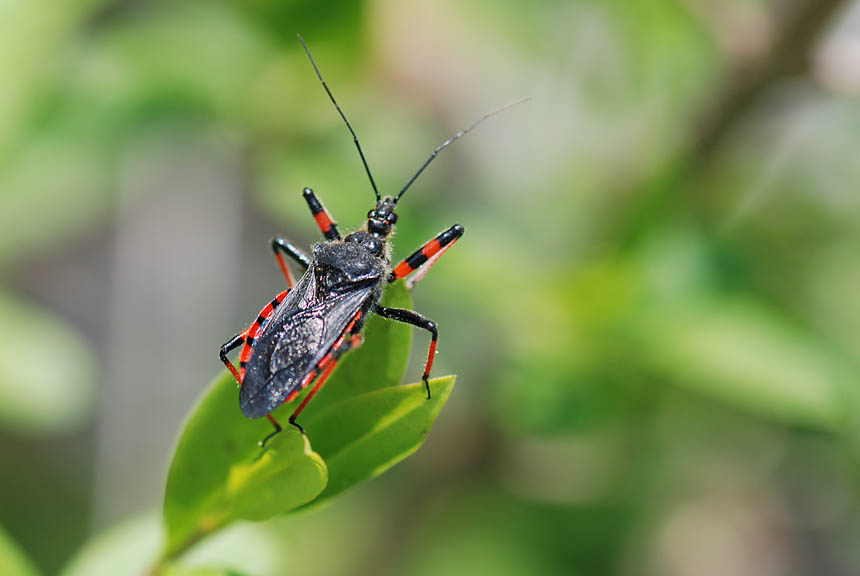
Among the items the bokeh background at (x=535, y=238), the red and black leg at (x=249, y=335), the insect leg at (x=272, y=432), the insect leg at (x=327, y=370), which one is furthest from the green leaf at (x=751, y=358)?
the insect leg at (x=272, y=432)

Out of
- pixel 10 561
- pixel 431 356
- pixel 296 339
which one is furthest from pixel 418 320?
pixel 10 561

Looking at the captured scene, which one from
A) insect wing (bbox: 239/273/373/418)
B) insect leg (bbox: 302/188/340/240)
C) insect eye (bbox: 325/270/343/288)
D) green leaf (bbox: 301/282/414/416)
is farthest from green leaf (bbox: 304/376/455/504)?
insect leg (bbox: 302/188/340/240)

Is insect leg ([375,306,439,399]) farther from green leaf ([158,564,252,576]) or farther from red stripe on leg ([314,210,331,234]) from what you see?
red stripe on leg ([314,210,331,234])

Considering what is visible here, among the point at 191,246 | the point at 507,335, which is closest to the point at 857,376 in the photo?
the point at 507,335

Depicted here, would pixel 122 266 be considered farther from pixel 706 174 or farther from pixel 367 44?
pixel 706 174

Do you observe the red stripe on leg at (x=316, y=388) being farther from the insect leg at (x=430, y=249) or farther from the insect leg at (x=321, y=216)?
the insect leg at (x=321, y=216)
